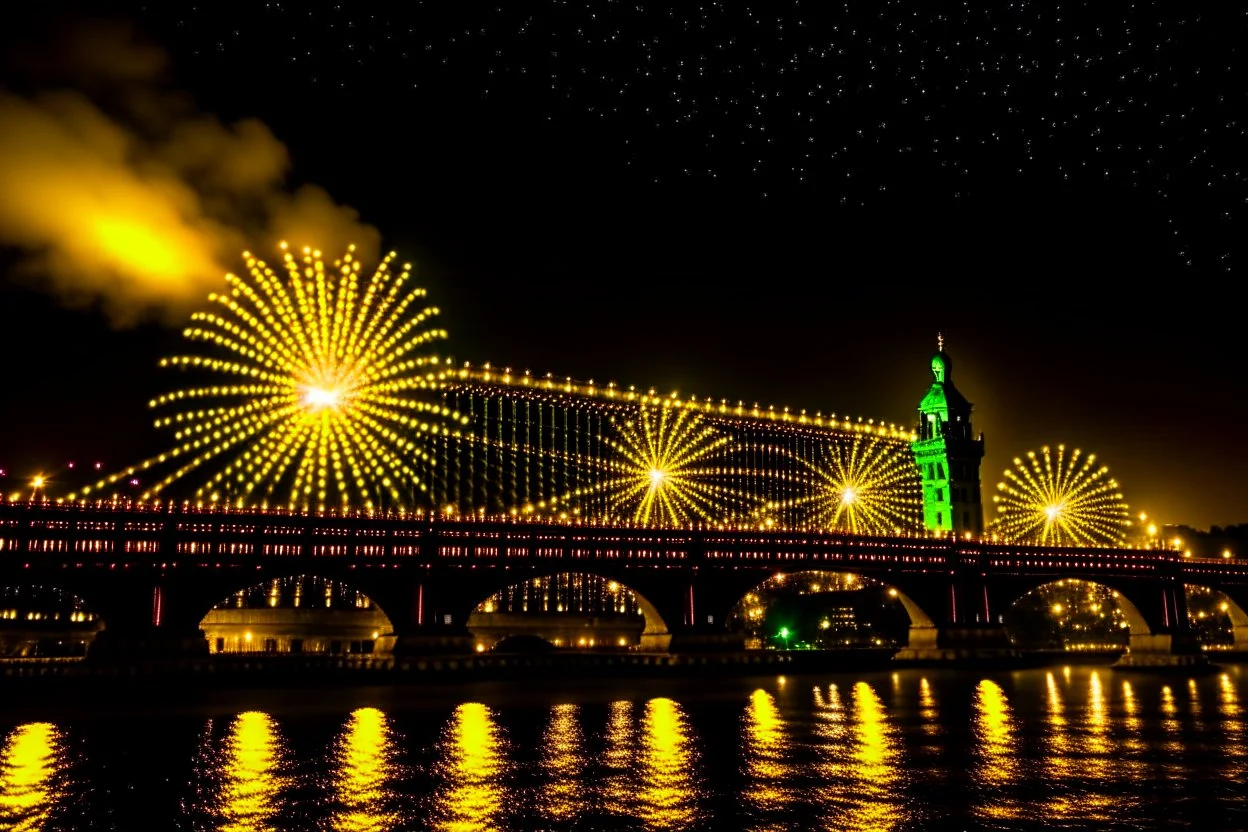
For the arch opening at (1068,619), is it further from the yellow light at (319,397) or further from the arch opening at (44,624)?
the yellow light at (319,397)

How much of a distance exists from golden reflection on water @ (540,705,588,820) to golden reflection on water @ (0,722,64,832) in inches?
420

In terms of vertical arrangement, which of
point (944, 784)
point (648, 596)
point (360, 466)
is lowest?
point (944, 784)

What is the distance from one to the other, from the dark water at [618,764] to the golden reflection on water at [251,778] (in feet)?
0.34

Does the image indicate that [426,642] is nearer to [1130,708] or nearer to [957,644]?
[1130,708]

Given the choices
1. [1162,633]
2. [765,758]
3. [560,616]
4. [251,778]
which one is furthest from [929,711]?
[1162,633]

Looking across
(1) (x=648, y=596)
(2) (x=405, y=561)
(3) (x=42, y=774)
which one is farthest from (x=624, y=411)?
(3) (x=42, y=774)

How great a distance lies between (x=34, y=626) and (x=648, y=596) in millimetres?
46162

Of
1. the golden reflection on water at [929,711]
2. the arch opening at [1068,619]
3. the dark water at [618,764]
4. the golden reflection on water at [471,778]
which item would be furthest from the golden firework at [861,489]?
the golden reflection on water at [471,778]

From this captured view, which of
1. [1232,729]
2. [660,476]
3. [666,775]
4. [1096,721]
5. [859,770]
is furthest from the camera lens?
[660,476]

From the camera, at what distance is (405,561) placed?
68125 millimetres

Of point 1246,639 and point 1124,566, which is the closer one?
point 1124,566

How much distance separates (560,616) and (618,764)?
68.7 m

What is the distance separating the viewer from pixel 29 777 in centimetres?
2959

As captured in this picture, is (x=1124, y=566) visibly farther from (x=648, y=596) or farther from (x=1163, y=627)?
(x=648, y=596)
